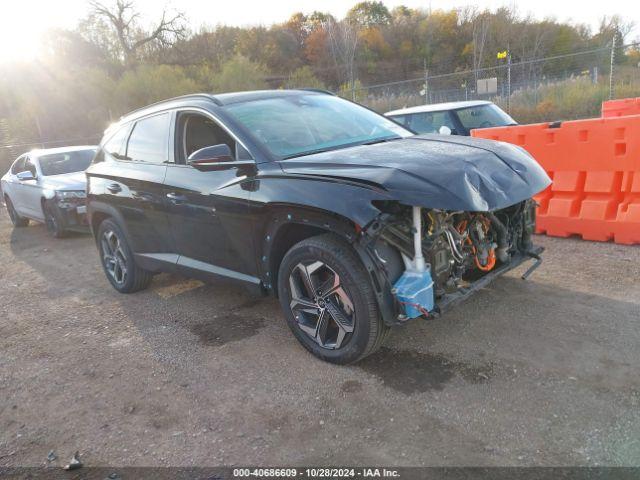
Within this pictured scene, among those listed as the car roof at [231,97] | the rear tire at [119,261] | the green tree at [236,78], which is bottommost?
the rear tire at [119,261]

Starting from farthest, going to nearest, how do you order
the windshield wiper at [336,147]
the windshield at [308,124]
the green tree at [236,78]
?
the green tree at [236,78] < the windshield at [308,124] < the windshield wiper at [336,147]

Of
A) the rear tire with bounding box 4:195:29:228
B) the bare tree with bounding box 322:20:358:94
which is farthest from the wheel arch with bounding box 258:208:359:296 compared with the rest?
the bare tree with bounding box 322:20:358:94

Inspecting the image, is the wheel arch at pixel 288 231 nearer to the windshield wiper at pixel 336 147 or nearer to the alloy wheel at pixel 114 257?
the windshield wiper at pixel 336 147

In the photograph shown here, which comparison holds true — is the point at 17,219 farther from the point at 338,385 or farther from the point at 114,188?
the point at 338,385

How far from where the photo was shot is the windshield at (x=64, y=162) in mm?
9758

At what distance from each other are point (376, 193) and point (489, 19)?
2047 inches

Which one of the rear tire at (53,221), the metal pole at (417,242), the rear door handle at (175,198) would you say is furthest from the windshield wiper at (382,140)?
the rear tire at (53,221)

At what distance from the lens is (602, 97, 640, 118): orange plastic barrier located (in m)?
8.77

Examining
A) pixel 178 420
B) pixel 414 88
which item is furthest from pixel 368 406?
pixel 414 88

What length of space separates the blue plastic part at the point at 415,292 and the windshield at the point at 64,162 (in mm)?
8504

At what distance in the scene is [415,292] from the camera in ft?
10.2

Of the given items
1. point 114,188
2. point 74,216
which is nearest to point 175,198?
point 114,188

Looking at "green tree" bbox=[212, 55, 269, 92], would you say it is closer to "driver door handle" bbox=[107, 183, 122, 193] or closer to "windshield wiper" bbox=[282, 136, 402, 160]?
"driver door handle" bbox=[107, 183, 122, 193]

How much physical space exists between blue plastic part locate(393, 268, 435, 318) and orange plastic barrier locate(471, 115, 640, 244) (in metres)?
3.49
